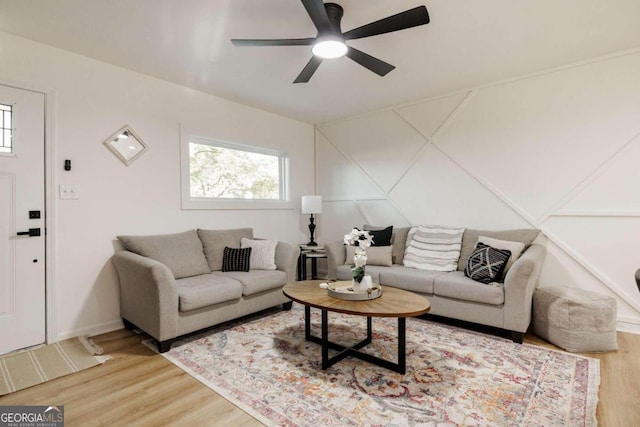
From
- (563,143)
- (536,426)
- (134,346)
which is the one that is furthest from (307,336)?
(563,143)

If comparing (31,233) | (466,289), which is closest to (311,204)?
(466,289)

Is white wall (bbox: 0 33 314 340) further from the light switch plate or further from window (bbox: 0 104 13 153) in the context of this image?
window (bbox: 0 104 13 153)

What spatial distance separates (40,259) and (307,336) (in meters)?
2.34

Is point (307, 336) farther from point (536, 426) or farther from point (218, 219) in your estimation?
point (218, 219)

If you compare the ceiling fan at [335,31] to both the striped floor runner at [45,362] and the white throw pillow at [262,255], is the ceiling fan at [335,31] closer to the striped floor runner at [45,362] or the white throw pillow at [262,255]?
the white throw pillow at [262,255]

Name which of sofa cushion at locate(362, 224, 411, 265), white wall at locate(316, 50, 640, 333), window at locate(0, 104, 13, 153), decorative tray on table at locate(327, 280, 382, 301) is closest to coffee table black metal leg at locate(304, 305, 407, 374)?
decorative tray on table at locate(327, 280, 382, 301)

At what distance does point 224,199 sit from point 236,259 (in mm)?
960

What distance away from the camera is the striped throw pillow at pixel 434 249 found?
3.43 m

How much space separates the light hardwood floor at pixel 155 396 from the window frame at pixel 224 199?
1785 millimetres

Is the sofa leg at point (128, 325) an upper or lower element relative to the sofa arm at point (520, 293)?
lower

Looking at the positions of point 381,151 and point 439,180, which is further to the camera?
point 381,151

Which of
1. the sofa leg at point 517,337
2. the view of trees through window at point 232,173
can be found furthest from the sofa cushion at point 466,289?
the view of trees through window at point 232,173

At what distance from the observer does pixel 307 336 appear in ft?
8.82

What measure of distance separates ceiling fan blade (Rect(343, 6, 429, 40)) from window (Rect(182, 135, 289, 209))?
7.86 ft
